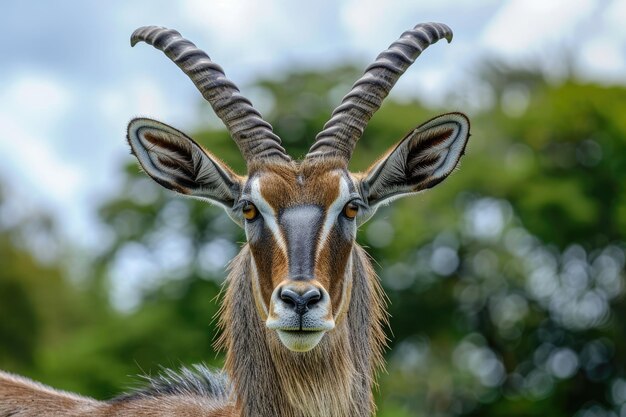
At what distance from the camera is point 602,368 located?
55.0m

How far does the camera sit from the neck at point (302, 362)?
10.3 metres

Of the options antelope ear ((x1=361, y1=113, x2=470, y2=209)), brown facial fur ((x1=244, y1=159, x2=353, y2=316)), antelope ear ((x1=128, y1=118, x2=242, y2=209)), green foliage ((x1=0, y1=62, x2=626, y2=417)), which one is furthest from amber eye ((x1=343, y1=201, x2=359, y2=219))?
green foliage ((x1=0, y1=62, x2=626, y2=417))

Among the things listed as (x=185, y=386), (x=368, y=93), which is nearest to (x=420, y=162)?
(x=368, y=93)

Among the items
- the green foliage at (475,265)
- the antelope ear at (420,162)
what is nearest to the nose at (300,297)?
the antelope ear at (420,162)

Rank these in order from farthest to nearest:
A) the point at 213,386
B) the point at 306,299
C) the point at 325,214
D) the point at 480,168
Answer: the point at 480,168, the point at 213,386, the point at 325,214, the point at 306,299

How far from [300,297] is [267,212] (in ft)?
3.76

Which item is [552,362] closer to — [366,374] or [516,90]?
[516,90]

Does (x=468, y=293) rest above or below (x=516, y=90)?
below

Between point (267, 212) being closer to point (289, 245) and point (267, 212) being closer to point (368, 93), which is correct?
point (289, 245)

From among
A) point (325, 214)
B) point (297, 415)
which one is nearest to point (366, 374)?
point (297, 415)

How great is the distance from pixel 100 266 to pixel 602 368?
951 inches

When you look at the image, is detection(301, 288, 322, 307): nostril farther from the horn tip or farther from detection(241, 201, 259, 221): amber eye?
the horn tip

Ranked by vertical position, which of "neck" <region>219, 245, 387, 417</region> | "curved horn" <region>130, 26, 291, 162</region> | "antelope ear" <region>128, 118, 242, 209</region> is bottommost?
"neck" <region>219, 245, 387, 417</region>

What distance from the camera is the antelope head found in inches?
385
